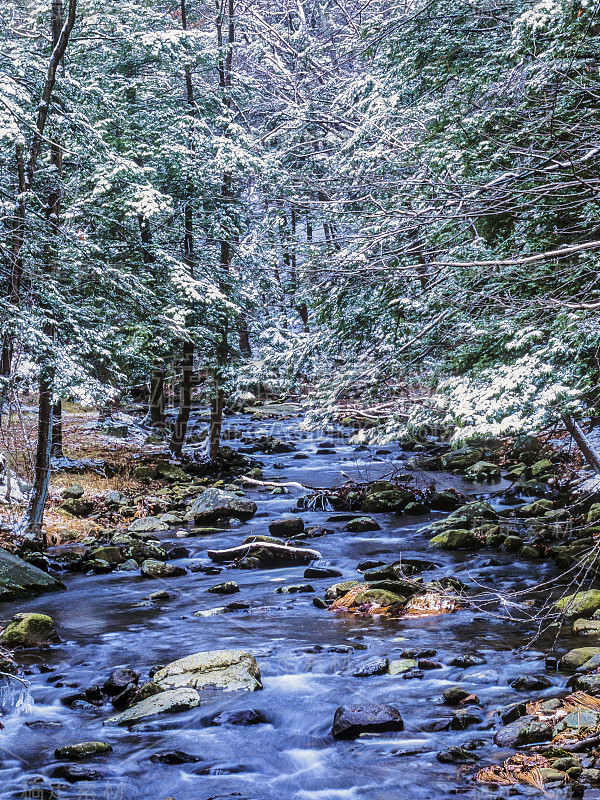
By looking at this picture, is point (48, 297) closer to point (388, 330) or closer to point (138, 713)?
point (388, 330)

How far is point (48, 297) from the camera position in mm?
8727

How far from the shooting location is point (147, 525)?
12.4 meters

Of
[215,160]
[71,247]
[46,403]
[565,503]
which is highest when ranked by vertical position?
[215,160]

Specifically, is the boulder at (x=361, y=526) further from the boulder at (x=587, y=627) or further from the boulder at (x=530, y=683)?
the boulder at (x=530, y=683)

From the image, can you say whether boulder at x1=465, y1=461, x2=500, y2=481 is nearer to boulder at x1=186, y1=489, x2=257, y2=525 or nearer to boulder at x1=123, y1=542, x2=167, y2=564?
boulder at x1=186, y1=489, x2=257, y2=525

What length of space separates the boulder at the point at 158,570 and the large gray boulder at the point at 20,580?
110cm

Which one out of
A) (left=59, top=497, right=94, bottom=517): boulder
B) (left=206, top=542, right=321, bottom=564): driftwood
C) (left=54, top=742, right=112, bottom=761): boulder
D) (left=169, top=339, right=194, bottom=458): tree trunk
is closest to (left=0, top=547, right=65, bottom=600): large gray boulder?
(left=206, top=542, right=321, bottom=564): driftwood

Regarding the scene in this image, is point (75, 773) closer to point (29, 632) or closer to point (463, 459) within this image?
point (29, 632)

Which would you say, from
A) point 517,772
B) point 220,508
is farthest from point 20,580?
point 517,772

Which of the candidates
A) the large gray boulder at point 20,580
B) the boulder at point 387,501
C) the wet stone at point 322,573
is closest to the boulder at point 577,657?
the wet stone at point 322,573

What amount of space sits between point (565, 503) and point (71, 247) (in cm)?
809

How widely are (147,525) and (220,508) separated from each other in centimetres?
134

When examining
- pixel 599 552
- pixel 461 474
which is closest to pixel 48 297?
pixel 599 552

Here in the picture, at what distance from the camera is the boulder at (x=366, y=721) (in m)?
5.12
